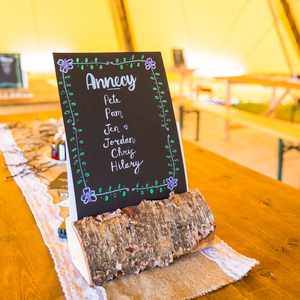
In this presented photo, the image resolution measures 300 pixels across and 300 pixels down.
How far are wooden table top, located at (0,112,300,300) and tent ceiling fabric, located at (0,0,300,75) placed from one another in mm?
6137

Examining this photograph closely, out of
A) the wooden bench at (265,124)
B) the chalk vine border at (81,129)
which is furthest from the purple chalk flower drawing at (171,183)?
the wooden bench at (265,124)

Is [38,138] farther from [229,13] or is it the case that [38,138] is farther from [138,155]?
[229,13]

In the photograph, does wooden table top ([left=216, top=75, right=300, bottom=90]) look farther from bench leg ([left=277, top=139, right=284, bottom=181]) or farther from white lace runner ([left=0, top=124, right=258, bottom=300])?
white lace runner ([left=0, top=124, right=258, bottom=300])

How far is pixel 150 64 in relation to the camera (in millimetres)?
846

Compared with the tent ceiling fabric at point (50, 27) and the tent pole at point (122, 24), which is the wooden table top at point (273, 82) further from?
the tent ceiling fabric at point (50, 27)

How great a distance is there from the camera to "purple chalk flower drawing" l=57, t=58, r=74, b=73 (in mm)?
750

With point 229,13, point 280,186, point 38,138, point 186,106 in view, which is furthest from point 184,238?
point 229,13

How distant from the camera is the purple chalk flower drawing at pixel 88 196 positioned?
0.73 m

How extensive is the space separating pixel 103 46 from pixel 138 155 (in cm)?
708

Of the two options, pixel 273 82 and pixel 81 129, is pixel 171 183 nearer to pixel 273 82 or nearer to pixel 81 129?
pixel 81 129

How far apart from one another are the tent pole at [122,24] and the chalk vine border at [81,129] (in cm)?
699

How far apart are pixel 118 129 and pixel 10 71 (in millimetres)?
2458

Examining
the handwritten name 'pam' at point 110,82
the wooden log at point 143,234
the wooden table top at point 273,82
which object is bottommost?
the wooden log at point 143,234

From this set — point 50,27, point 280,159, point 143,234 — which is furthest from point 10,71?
point 50,27
